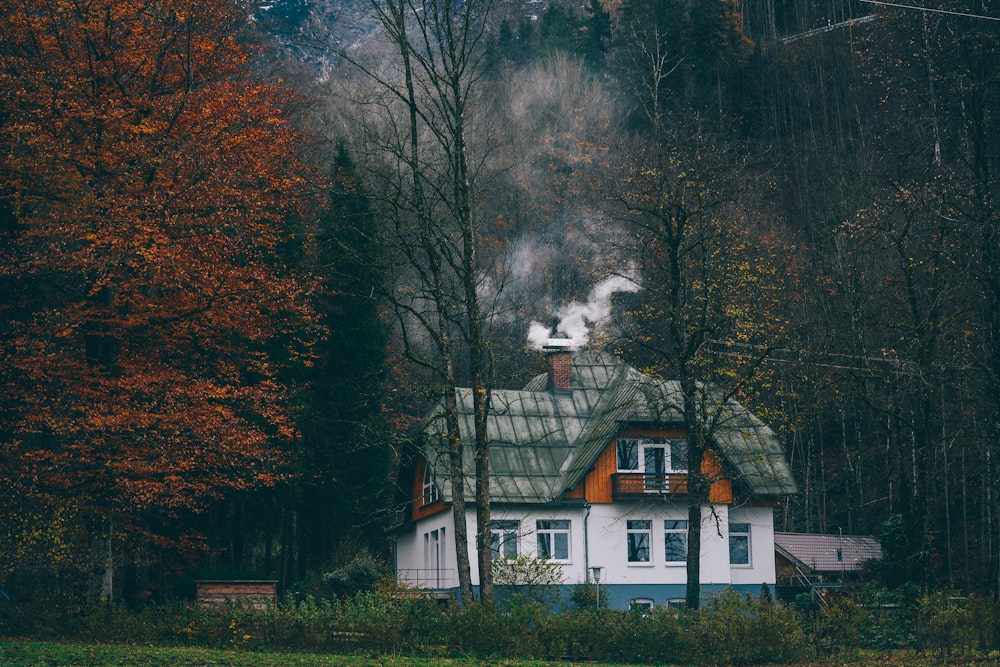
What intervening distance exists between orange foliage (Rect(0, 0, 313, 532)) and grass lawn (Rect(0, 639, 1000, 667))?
6.35m

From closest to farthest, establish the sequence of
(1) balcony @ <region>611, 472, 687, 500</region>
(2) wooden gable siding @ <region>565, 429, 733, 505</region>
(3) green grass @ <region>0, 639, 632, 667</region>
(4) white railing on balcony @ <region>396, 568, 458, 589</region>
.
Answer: (3) green grass @ <region>0, 639, 632, 667</region> → (1) balcony @ <region>611, 472, 687, 500</region> → (2) wooden gable siding @ <region>565, 429, 733, 505</region> → (4) white railing on balcony @ <region>396, 568, 458, 589</region>

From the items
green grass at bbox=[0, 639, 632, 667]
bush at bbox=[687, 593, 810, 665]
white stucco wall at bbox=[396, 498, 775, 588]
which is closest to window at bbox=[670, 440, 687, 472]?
white stucco wall at bbox=[396, 498, 775, 588]

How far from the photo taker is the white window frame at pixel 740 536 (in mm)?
40062

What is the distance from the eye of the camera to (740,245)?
109 feet

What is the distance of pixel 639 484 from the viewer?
38.8 metres

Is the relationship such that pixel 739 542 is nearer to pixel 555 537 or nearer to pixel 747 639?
pixel 555 537

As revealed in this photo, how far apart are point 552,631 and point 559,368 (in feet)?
67.6

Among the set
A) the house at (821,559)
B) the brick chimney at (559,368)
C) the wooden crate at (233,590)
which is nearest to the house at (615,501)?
the brick chimney at (559,368)

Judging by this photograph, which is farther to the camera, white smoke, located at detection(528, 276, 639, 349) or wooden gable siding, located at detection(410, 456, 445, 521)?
white smoke, located at detection(528, 276, 639, 349)

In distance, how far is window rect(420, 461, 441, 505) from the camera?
3972 cm

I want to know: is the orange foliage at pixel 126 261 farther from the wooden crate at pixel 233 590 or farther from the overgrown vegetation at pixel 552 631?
the overgrown vegetation at pixel 552 631

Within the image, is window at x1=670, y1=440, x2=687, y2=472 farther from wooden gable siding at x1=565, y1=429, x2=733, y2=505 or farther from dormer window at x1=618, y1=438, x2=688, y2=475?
wooden gable siding at x1=565, y1=429, x2=733, y2=505

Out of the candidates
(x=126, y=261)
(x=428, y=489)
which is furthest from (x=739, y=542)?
(x=126, y=261)

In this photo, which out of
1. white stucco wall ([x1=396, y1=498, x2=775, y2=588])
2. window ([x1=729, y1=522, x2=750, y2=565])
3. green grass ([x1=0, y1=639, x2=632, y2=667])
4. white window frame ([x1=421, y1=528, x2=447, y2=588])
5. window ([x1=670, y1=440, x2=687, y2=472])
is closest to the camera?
green grass ([x1=0, y1=639, x2=632, y2=667])
